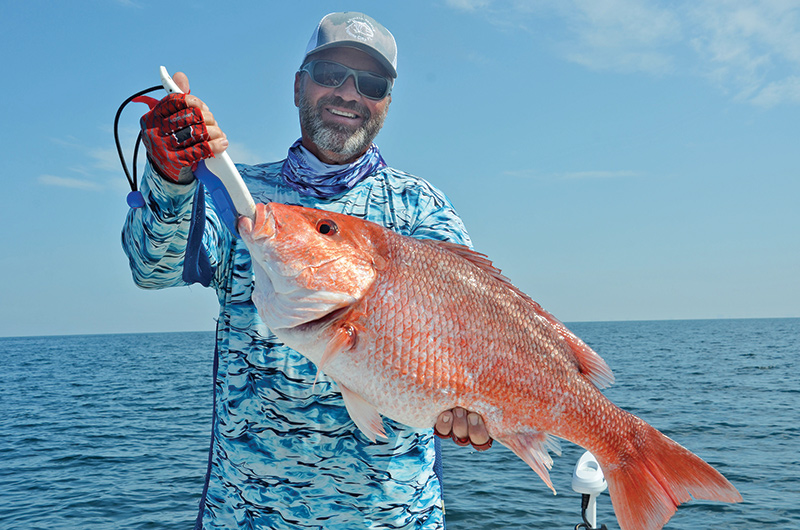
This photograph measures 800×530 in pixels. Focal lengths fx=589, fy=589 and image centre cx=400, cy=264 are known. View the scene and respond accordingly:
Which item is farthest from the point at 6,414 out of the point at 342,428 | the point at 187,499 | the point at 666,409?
the point at 342,428

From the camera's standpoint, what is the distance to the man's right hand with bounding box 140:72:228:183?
174 centimetres

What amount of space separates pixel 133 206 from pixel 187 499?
10.3m

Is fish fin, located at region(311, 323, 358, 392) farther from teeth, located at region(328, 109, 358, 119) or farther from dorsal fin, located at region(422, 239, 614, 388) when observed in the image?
teeth, located at region(328, 109, 358, 119)

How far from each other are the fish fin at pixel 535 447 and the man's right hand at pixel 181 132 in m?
1.37

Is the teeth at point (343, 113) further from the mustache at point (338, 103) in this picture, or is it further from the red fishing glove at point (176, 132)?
the red fishing glove at point (176, 132)

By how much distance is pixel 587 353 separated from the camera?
88.0 inches

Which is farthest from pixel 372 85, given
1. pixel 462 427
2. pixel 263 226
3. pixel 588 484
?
pixel 588 484

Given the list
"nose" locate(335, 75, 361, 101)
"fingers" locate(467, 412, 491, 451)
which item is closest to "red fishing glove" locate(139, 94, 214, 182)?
"nose" locate(335, 75, 361, 101)

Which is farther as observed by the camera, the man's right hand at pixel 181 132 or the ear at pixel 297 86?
the ear at pixel 297 86

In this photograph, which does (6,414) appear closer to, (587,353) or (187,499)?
(187,499)

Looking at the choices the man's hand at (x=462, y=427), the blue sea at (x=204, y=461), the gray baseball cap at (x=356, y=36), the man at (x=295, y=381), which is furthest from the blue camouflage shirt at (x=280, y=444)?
the blue sea at (x=204, y=461)

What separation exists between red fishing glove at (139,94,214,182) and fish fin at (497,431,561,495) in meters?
1.38

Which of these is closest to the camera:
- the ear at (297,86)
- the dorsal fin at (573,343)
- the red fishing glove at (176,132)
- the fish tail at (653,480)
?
the red fishing glove at (176,132)

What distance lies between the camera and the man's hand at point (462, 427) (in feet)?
6.52
